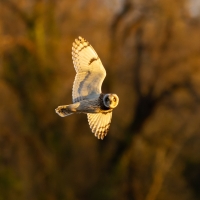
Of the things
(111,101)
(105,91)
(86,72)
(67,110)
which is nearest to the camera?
(111,101)

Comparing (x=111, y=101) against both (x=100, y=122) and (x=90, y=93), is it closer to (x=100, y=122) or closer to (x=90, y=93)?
(x=90, y=93)

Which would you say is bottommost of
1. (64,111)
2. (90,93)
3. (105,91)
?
(64,111)

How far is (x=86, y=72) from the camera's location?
9.19 ft

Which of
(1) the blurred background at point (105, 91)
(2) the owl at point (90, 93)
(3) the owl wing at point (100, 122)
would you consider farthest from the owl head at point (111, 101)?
(1) the blurred background at point (105, 91)

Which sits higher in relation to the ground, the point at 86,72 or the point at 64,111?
the point at 86,72

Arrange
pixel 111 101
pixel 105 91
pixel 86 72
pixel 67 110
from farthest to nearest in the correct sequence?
pixel 105 91
pixel 86 72
pixel 67 110
pixel 111 101

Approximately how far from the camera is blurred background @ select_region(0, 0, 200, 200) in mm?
7949

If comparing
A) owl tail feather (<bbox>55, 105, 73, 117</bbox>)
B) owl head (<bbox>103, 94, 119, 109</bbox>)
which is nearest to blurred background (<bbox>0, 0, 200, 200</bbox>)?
owl tail feather (<bbox>55, 105, 73, 117</bbox>)

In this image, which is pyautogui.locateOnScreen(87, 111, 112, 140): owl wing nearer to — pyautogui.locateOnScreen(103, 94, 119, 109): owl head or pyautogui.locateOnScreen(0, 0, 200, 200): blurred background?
pyautogui.locateOnScreen(103, 94, 119, 109): owl head

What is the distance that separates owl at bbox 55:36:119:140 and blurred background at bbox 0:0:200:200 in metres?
4.72

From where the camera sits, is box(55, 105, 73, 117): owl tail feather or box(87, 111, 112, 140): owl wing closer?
box(55, 105, 73, 117): owl tail feather

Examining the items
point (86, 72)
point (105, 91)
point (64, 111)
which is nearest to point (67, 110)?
point (64, 111)

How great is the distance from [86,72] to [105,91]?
5127 mm

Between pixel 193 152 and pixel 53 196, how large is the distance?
2.14 metres
